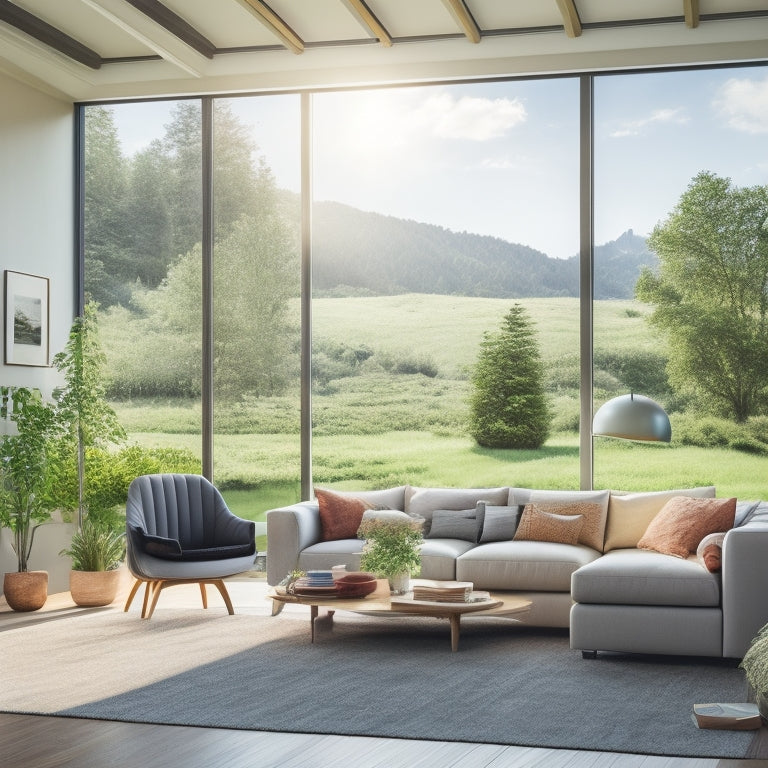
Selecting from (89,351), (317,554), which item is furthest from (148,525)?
(89,351)

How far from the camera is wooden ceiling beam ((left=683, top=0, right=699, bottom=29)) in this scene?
6324mm

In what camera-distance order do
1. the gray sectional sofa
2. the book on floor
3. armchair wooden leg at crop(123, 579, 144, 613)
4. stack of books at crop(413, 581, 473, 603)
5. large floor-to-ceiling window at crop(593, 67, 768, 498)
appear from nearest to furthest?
the book on floor → the gray sectional sofa → stack of books at crop(413, 581, 473, 603) → armchair wooden leg at crop(123, 579, 144, 613) → large floor-to-ceiling window at crop(593, 67, 768, 498)

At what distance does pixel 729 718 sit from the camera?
3.85 metres

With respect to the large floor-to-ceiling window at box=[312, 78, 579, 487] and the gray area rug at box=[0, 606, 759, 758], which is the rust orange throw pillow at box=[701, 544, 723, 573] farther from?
the large floor-to-ceiling window at box=[312, 78, 579, 487]

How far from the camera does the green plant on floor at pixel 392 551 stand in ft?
18.1

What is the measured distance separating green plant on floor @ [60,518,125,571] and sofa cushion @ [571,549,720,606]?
10.7 feet

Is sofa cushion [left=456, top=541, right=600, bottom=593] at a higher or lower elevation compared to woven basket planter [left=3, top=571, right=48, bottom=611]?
higher

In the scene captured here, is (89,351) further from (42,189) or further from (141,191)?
(141,191)

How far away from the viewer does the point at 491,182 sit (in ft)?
36.9

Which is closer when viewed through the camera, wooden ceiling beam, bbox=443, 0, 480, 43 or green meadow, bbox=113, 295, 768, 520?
wooden ceiling beam, bbox=443, 0, 480, 43

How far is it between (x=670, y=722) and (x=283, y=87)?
5.25m

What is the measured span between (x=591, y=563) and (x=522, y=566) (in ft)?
1.79

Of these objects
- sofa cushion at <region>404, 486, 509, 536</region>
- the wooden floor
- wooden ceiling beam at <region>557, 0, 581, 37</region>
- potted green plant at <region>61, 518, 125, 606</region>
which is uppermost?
wooden ceiling beam at <region>557, 0, 581, 37</region>

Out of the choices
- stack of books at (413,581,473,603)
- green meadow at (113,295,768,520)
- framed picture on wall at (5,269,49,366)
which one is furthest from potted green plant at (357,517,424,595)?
green meadow at (113,295,768,520)
